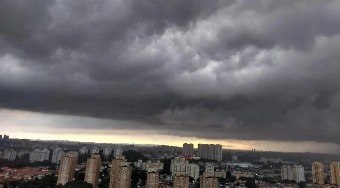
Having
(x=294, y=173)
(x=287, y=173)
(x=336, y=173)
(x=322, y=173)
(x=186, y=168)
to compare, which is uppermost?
(x=336, y=173)

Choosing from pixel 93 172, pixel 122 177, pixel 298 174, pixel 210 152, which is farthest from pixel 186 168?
pixel 210 152

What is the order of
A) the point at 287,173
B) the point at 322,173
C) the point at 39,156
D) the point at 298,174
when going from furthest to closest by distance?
the point at 39,156
the point at 287,173
the point at 298,174
the point at 322,173

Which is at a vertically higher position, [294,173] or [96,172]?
[96,172]

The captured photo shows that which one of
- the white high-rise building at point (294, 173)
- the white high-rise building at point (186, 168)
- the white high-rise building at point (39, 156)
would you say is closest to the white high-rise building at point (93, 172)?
the white high-rise building at point (186, 168)

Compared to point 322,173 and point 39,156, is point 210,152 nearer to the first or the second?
point 39,156

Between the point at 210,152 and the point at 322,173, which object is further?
the point at 210,152

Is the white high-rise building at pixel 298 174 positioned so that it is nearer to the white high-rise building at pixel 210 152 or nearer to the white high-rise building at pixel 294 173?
the white high-rise building at pixel 294 173

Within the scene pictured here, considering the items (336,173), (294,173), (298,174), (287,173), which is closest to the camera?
(336,173)

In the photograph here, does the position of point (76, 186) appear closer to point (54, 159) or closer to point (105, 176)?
point (105, 176)

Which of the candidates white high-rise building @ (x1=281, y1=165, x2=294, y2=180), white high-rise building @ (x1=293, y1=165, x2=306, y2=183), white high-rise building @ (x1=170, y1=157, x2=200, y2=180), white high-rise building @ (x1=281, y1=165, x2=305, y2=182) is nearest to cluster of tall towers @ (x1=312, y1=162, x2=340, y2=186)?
white high-rise building @ (x1=293, y1=165, x2=306, y2=183)
